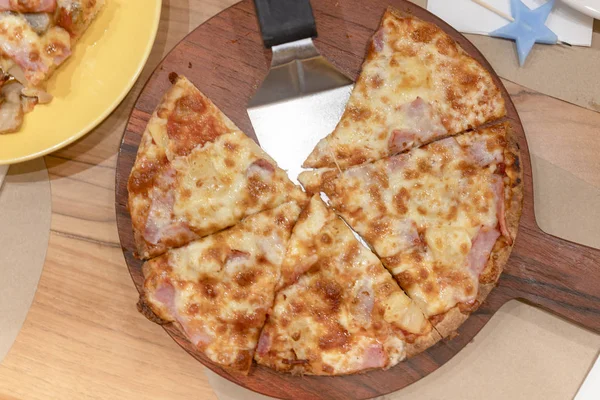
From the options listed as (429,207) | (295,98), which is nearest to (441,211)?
(429,207)

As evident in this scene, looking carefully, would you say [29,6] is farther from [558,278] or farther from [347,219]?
[558,278]

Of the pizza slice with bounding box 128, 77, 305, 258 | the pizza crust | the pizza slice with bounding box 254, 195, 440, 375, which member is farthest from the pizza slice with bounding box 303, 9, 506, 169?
the pizza crust

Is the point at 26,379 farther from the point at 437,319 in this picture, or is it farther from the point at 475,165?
the point at 475,165

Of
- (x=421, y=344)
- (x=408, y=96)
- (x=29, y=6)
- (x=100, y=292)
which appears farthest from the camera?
(x=100, y=292)

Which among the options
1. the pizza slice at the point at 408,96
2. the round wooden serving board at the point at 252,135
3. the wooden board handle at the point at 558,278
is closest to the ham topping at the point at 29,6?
the round wooden serving board at the point at 252,135

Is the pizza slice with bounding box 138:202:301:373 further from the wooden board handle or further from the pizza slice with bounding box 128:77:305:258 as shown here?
the wooden board handle

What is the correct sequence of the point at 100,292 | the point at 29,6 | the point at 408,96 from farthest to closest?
1. the point at 100,292
2. the point at 408,96
3. the point at 29,6

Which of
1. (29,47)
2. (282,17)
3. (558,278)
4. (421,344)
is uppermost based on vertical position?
(282,17)
